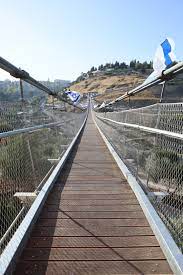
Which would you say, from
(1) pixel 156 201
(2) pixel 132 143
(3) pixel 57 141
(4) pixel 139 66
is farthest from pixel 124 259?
(4) pixel 139 66

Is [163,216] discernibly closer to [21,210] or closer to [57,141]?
[21,210]

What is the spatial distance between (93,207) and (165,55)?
2150 mm

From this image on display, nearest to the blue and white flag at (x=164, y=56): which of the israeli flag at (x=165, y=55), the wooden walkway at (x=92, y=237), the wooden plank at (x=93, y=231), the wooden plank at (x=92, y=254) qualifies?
the israeli flag at (x=165, y=55)

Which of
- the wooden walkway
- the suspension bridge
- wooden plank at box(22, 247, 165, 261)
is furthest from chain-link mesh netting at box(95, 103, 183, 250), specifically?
wooden plank at box(22, 247, 165, 261)

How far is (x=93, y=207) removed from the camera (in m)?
3.83

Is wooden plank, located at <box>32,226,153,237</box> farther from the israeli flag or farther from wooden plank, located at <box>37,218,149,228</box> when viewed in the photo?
the israeli flag

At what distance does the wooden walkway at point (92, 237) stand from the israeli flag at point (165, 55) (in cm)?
170

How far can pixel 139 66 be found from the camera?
488 ft

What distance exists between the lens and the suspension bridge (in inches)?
102

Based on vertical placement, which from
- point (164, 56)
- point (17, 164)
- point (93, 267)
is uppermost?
point (164, 56)

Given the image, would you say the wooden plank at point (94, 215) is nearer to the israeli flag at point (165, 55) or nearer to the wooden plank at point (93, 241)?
the wooden plank at point (93, 241)

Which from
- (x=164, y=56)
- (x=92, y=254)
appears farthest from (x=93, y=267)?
(x=164, y=56)

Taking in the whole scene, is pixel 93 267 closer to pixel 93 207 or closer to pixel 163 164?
pixel 93 207

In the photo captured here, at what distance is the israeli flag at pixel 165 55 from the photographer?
4281 millimetres
